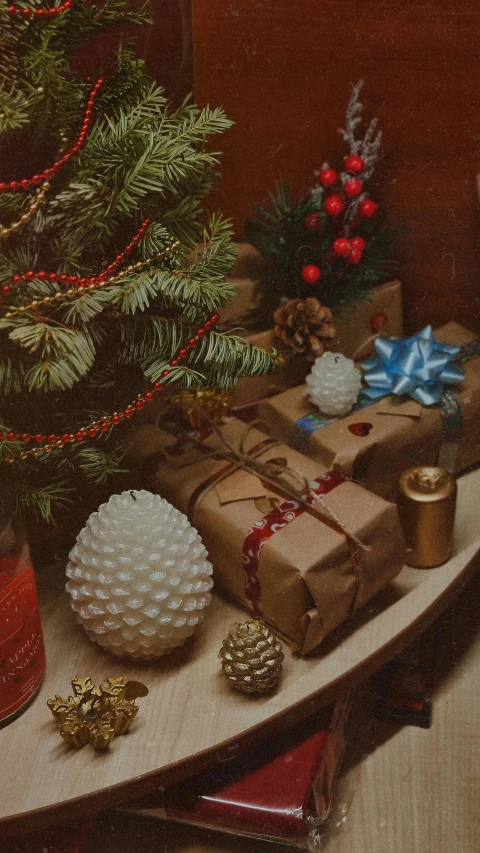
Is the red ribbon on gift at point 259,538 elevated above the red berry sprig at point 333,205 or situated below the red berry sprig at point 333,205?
below

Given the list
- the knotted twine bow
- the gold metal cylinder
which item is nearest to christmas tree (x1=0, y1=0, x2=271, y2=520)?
the knotted twine bow

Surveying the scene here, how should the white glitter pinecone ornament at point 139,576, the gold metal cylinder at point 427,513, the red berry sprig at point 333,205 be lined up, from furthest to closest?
the red berry sprig at point 333,205, the gold metal cylinder at point 427,513, the white glitter pinecone ornament at point 139,576

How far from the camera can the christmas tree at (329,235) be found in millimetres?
911

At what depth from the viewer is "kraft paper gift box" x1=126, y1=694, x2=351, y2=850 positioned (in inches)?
24.7

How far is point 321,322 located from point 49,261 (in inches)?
14.5

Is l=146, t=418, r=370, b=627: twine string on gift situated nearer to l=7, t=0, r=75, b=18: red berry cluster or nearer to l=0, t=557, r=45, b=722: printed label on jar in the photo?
l=0, t=557, r=45, b=722: printed label on jar

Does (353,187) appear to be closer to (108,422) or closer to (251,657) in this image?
(108,422)

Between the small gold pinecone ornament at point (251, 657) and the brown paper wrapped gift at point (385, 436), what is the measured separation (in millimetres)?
218

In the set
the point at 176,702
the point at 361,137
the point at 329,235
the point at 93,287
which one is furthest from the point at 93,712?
the point at 361,137

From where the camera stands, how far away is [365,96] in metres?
0.92

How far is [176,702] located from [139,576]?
0.37 ft

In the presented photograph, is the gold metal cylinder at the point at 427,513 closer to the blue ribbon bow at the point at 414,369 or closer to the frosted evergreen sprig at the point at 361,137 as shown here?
the blue ribbon bow at the point at 414,369

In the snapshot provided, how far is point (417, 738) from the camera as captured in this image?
74cm

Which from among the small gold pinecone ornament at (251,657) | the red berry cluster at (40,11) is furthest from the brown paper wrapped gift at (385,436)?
the red berry cluster at (40,11)
